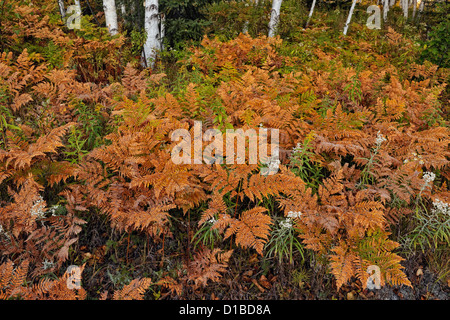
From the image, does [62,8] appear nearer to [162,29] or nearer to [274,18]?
[162,29]

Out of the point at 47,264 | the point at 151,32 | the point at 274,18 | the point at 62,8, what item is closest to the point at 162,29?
the point at 151,32

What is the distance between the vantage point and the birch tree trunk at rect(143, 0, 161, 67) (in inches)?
219

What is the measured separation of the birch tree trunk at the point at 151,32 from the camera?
557 centimetres

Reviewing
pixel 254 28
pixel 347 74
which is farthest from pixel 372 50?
pixel 347 74

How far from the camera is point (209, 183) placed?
3.16 m

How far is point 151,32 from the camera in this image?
577cm

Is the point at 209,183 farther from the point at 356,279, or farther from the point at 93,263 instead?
the point at 356,279

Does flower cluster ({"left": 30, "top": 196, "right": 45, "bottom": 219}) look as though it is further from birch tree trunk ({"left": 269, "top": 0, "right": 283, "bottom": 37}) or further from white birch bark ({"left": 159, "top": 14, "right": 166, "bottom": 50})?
birch tree trunk ({"left": 269, "top": 0, "right": 283, "bottom": 37})

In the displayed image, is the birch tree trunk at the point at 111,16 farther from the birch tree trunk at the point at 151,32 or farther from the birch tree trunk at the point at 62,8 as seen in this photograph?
the birch tree trunk at the point at 62,8

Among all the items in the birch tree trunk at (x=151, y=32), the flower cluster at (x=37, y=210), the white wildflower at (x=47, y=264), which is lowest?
the white wildflower at (x=47, y=264)

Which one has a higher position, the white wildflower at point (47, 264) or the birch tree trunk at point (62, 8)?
the birch tree trunk at point (62, 8)

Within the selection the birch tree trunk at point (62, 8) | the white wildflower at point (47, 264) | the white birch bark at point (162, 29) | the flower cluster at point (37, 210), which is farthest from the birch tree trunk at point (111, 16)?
the white wildflower at point (47, 264)

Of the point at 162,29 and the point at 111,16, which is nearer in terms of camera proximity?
the point at 111,16

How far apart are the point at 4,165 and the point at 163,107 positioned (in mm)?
1805
